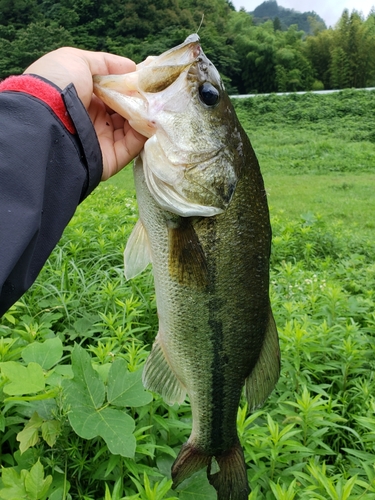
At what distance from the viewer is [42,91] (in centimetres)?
154

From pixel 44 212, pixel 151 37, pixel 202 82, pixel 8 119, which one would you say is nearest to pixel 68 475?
pixel 44 212

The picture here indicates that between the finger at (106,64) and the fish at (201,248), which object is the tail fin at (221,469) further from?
the finger at (106,64)

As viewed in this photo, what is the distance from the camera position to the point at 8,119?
1.45 metres

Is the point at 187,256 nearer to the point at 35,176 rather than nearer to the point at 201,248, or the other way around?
the point at 201,248

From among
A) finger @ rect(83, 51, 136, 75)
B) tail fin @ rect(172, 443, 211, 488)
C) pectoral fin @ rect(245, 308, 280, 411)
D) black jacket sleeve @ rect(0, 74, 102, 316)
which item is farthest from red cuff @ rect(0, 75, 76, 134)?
tail fin @ rect(172, 443, 211, 488)

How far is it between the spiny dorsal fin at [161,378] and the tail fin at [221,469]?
0.61 feet

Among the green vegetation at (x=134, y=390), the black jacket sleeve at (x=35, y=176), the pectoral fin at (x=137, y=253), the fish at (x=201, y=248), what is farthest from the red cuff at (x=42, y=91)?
the green vegetation at (x=134, y=390)

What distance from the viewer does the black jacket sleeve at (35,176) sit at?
54.7 inches

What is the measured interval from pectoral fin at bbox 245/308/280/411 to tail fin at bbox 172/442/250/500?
0.65ft

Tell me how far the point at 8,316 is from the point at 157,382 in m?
1.29

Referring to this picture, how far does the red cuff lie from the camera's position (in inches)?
60.1

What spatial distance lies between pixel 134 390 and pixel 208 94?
1.09 metres

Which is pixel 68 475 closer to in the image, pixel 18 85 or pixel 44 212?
pixel 44 212

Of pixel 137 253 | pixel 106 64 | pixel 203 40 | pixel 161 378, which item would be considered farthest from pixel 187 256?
Result: pixel 203 40
